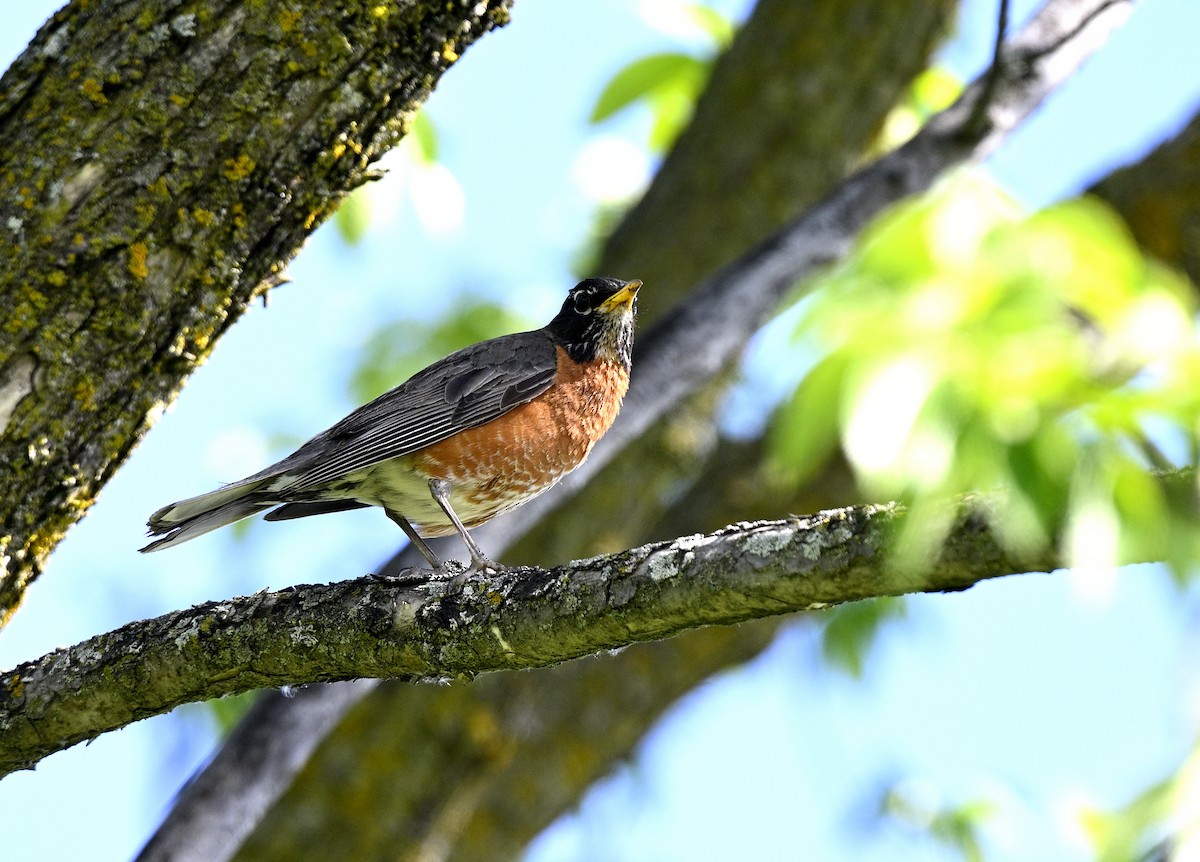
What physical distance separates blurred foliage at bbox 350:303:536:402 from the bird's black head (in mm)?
1963

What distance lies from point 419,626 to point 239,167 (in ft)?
3.50

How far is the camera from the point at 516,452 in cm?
454

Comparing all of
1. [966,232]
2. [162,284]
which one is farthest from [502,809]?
[966,232]

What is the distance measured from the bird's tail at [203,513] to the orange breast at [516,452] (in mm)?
618

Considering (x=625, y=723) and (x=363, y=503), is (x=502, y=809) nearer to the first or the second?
(x=625, y=723)

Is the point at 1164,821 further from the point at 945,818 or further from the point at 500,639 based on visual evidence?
the point at 945,818

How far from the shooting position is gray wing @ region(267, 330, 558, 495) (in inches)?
168

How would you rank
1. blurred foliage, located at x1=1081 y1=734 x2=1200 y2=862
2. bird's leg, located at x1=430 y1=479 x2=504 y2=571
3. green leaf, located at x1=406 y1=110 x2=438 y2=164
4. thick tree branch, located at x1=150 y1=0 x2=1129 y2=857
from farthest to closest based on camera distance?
green leaf, located at x1=406 y1=110 x2=438 y2=164, thick tree branch, located at x1=150 y1=0 x2=1129 y2=857, bird's leg, located at x1=430 y1=479 x2=504 y2=571, blurred foliage, located at x1=1081 y1=734 x2=1200 y2=862

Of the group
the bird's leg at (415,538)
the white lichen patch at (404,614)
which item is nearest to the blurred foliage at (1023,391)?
the white lichen patch at (404,614)

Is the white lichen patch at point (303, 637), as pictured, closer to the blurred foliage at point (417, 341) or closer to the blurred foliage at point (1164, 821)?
the blurred foliage at point (1164, 821)

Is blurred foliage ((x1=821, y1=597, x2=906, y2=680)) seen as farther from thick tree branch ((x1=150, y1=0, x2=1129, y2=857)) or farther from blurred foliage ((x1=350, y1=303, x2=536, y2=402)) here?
blurred foliage ((x1=350, y1=303, x2=536, y2=402))

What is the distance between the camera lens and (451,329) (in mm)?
7312

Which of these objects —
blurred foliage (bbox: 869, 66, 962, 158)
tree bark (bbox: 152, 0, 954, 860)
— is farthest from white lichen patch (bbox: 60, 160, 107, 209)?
blurred foliage (bbox: 869, 66, 962, 158)

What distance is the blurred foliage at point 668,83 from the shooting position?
5270 millimetres
